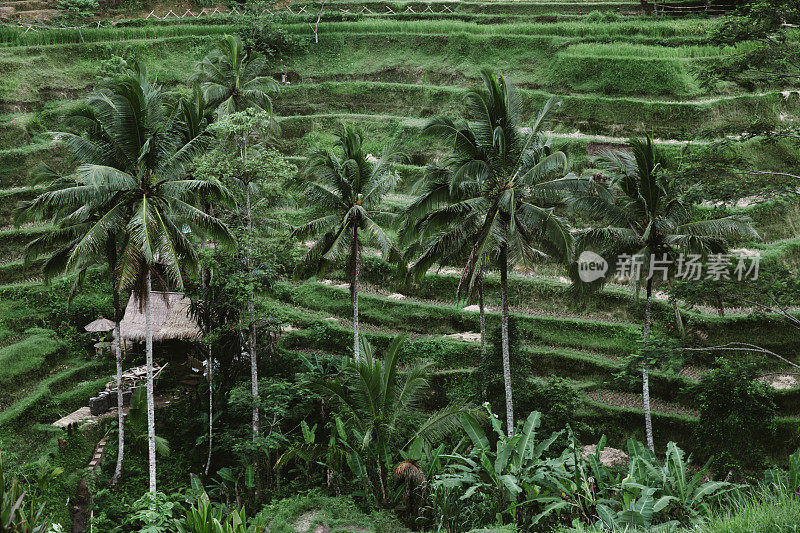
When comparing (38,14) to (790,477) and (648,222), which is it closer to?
(648,222)

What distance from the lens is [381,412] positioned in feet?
50.2

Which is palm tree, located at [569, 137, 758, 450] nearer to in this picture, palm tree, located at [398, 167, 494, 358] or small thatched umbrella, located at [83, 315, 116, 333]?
palm tree, located at [398, 167, 494, 358]

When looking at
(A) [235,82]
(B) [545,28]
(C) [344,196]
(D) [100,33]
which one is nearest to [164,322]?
(C) [344,196]

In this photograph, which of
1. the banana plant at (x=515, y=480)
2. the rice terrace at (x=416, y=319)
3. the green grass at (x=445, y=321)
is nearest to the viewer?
the banana plant at (x=515, y=480)

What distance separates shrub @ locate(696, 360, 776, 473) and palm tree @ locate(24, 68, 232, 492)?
38.2 ft

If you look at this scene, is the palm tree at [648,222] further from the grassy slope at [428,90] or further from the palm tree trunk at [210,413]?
the palm tree trunk at [210,413]

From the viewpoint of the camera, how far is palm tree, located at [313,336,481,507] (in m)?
15.1

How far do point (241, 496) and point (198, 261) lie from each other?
588 centimetres

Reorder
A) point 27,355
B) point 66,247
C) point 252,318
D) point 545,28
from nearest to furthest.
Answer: point 66,247 → point 252,318 → point 27,355 → point 545,28

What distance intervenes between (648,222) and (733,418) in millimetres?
4916

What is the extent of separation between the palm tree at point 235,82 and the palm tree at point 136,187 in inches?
313

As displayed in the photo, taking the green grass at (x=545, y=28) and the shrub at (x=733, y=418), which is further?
the green grass at (x=545, y=28)

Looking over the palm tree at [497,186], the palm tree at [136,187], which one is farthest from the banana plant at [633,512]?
the palm tree at [136,187]

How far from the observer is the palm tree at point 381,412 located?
49.6 feet
